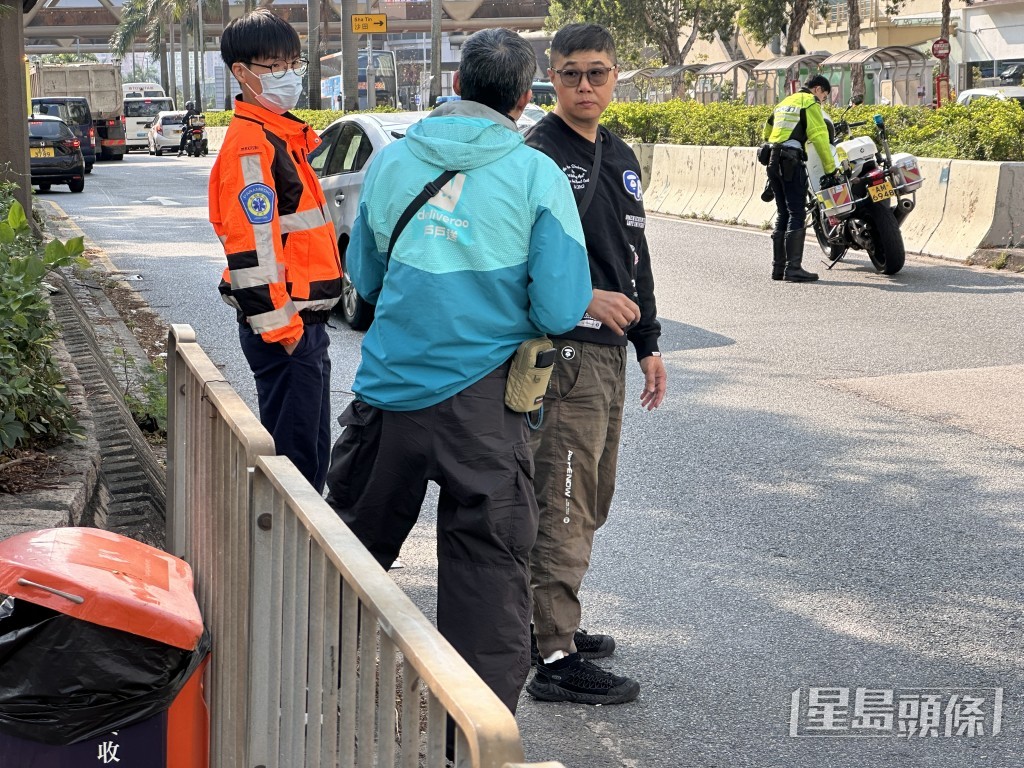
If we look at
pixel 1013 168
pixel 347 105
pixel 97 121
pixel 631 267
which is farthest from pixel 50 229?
pixel 97 121

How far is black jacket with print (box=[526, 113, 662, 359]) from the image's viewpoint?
4008mm

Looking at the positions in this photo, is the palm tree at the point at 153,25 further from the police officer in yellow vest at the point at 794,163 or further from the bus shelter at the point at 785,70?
the police officer in yellow vest at the point at 794,163

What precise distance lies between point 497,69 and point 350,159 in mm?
7978

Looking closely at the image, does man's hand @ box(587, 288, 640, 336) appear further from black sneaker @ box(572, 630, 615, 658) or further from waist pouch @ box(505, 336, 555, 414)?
black sneaker @ box(572, 630, 615, 658)

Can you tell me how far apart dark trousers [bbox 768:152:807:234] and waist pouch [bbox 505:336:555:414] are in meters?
9.67

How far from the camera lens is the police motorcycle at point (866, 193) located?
41.0 ft

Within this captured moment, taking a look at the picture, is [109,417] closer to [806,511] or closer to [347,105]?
[806,511]

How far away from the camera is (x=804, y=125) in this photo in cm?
1266

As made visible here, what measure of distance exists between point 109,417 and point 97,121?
137ft

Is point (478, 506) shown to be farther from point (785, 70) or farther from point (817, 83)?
point (785, 70)

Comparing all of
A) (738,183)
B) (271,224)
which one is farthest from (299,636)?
(738,183)

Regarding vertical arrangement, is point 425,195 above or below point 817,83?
below

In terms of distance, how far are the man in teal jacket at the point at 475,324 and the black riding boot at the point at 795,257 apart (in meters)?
9.56

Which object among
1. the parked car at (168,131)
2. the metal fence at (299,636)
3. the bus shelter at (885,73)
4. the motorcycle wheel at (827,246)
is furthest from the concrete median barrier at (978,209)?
the parked car at (168,131)
